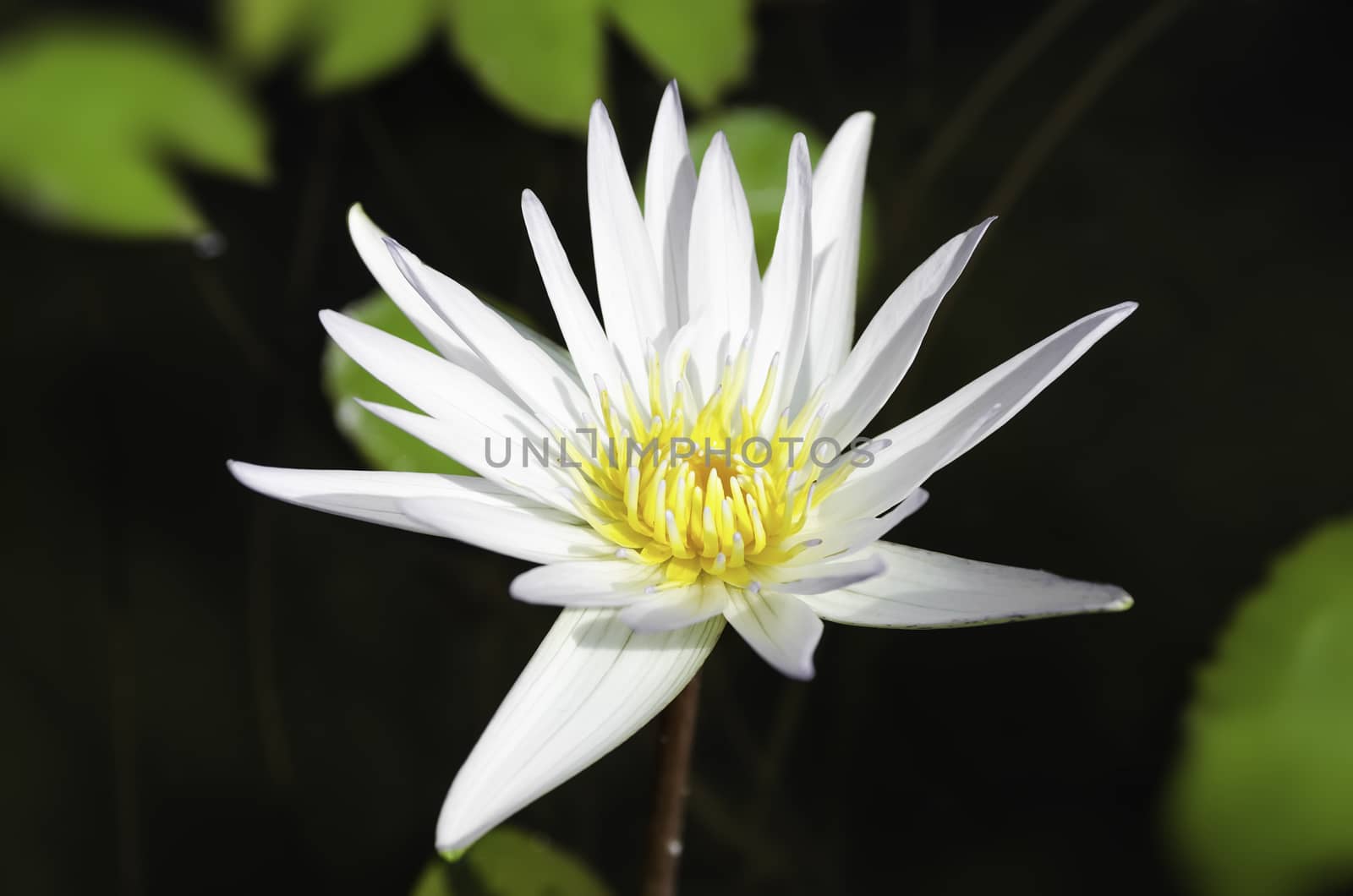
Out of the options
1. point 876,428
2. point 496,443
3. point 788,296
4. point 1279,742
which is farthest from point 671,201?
point 1279,742

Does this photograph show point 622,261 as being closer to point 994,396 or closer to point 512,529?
point 512,529

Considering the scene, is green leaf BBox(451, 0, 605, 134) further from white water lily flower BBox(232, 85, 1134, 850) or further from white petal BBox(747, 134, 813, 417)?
white petal BBox(747, 134, 813, 417)

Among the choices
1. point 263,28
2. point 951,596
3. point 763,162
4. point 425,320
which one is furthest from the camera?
point 263,28

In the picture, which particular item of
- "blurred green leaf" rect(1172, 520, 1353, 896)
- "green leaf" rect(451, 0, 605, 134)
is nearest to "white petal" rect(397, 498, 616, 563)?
"blurred green leaf" rect(1172, 520, 1353, 896)

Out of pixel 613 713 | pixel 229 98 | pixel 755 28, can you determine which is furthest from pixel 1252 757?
pixel 229 98

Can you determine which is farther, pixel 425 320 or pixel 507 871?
pixel 507 871

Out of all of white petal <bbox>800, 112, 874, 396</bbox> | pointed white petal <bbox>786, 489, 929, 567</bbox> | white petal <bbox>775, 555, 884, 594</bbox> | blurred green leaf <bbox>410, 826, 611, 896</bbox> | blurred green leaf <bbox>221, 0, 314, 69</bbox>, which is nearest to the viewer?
white petal <bbox>775, 555, 884, 594</bbox>

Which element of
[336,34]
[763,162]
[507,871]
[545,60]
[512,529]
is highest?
[336,34]
